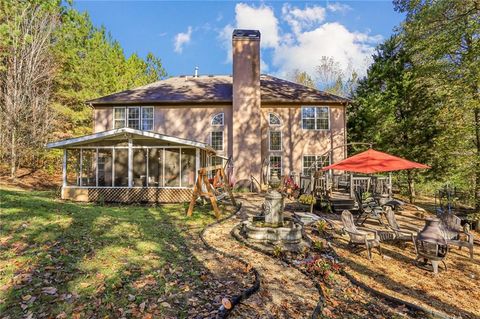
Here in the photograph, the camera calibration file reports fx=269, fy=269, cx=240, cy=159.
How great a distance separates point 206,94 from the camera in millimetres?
18906

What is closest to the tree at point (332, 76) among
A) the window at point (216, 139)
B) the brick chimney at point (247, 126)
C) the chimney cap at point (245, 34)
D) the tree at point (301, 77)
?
the tree at point (301, 77)

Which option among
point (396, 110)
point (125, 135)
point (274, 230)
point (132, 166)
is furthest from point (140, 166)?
point (396, 110)

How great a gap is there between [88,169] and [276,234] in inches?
485

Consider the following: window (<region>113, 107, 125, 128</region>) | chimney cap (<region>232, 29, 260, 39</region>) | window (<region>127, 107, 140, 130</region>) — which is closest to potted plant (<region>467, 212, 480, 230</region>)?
chimney cap (<region>232, 29, 260, 39</region>)

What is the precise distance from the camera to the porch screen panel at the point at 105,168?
14352 millimetres

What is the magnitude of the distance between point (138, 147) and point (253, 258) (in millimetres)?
A: 9574

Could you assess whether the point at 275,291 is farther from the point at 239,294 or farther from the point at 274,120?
the point at 274,120

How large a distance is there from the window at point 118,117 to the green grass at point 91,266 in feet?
37.0

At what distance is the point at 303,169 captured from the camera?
720 inches

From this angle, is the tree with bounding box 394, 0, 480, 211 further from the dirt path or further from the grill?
the dirt path

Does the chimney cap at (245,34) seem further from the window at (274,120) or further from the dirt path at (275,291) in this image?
the dirt path at (275,291)

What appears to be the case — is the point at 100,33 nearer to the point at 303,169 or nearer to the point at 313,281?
the point at 303,169

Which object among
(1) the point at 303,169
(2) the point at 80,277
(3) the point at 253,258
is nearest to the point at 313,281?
Result: (3) the point at 253,258

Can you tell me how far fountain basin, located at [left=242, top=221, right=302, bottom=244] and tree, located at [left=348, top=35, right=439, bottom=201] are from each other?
41.1 feet
